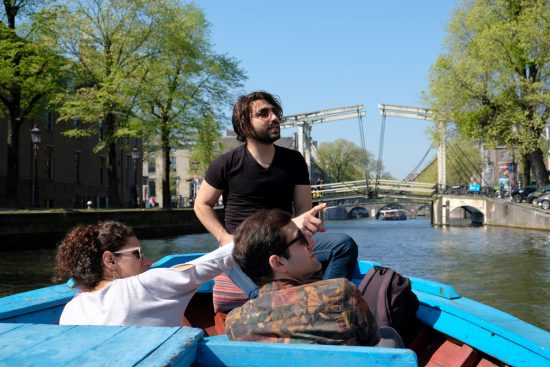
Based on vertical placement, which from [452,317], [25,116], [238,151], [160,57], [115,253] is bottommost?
→ [452,317]

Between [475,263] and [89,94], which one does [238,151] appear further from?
[89,94]

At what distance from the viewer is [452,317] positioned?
8.30 ft

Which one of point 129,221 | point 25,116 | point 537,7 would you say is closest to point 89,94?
point 25,116

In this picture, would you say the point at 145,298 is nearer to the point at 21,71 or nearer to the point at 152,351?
the point at 152,351

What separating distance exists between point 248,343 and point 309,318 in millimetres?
245

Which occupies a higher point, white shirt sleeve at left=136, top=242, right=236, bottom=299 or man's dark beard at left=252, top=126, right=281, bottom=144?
man's dark beard at left=252, top=126, right=281, bottom=144

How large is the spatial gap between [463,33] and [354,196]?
1512cm

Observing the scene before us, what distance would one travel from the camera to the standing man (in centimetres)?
300

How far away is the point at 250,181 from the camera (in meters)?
3.12

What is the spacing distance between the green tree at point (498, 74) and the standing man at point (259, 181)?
71.6 feet

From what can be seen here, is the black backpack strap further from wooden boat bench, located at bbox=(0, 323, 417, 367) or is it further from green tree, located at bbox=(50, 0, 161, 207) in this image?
green tree, located at bbox=(50, 0, 161, 207)

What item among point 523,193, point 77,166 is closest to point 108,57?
point 77,166

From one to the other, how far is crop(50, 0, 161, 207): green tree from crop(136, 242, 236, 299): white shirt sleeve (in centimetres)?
1996

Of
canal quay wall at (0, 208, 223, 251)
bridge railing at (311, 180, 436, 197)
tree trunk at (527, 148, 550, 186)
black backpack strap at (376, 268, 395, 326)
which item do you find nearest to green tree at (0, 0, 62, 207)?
canal quay wall at (0, 208, 223, 251)
